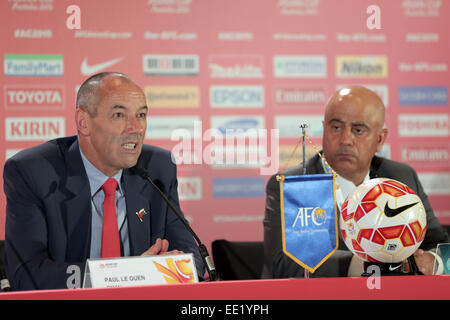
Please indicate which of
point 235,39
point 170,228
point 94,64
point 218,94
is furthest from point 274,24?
point 170,228

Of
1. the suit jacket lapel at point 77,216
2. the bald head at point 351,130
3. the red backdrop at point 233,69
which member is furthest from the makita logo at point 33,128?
the bald head at point 351,130

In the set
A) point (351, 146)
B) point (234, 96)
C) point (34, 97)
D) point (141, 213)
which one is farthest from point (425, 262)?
point (34, 97)

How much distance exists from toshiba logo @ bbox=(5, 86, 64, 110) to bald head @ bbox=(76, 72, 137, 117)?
1.49 meters

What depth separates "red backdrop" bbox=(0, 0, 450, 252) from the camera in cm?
377

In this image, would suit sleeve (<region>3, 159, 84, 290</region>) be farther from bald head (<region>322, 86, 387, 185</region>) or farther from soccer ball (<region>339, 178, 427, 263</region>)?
bald head (<region>322, 86, 387, 185</region>)

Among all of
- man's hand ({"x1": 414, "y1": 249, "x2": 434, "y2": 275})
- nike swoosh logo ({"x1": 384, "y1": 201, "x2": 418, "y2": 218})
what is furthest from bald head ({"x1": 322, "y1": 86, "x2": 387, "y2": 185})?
nike swoosh logo ({"x1": 384, "y1": 201, "x2": 418, "y2": 218})

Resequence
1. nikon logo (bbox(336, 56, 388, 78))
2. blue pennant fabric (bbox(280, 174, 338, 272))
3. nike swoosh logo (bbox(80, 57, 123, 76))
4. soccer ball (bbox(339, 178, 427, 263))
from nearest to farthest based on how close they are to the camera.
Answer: soccer ball (bbox(339, 178, 427, 263)), blue pennant fabric (bbox(280, 174, 338, 272)), nike swoosh logo (bbox(80, 57, 123, 76)), nikon logo (bbox(336, 56, 388, 78))

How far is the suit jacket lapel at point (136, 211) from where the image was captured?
2320 millimetres

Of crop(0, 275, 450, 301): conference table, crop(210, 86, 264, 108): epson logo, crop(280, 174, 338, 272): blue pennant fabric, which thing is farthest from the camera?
crop(210, 86, 264, 108): epson logo

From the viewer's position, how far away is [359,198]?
5.61 ft

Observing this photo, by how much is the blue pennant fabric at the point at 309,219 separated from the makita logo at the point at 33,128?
2290 mm

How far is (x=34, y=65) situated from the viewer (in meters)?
3.74

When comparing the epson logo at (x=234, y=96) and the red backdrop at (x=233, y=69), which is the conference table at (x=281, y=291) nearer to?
the red backdrop at (x=233, y=69)
